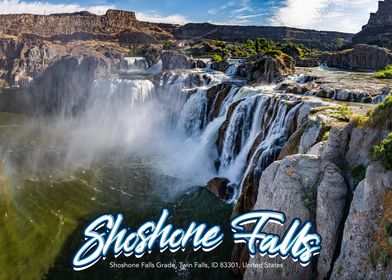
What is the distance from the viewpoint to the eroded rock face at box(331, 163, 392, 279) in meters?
8.90

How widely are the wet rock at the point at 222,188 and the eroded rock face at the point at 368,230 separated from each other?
1385 cm

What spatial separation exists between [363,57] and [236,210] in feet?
182

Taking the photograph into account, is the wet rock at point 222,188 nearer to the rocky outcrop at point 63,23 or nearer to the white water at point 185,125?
the white water at point 185,125

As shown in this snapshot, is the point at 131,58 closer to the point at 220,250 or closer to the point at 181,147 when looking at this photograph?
the point at 181,147

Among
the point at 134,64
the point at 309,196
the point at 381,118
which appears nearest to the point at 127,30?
the point at 134,64

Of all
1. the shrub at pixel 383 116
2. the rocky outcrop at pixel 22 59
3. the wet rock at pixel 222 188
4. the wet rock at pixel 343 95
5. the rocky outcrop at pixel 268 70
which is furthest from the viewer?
the rocky outcrop at pixel 22 59

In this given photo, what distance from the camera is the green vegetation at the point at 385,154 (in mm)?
9191

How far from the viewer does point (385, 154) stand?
9305 mm

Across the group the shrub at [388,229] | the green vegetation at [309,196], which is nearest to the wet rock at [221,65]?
the green vegetation at [309,196]

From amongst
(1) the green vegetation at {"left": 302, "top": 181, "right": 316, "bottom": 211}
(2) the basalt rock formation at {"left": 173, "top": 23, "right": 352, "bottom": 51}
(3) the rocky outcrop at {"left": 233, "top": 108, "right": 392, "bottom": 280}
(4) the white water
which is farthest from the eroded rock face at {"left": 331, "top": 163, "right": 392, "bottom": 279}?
(2) the basalt rock formation at {"left": 173, "top": 23, "right": 352, "bottom": 51}

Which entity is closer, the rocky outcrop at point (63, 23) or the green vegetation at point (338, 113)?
the green vegetation at point (338, 113)

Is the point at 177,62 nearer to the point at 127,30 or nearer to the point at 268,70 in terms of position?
the point at 268,70

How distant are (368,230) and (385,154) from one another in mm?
2072

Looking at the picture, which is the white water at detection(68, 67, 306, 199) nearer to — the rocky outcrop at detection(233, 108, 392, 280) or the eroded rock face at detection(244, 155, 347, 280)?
the eroded rock face at detection(244, 155, 347, 280)
